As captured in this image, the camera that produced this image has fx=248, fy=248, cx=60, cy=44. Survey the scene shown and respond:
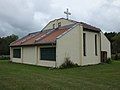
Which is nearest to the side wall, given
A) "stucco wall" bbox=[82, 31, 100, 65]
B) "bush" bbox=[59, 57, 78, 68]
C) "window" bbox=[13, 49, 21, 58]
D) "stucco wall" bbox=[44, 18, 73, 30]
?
"window" bbox=[13, 49, 21, 58]

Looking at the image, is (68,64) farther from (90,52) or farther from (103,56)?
(103,56)

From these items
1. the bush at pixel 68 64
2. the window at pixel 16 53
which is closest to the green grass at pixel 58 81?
the bush at pixel 68 64

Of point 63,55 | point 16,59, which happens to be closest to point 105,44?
point 63,55

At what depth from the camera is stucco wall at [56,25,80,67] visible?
28609 mm

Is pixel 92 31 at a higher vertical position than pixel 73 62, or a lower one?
higher

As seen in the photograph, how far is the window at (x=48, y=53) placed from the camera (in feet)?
96.5

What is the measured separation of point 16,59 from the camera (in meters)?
40.6

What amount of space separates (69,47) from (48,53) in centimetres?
271

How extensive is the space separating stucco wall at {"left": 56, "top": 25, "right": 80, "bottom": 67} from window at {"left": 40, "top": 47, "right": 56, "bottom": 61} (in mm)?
940

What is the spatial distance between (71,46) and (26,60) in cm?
911

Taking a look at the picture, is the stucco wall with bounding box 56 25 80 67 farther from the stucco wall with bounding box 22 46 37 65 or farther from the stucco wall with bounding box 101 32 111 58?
the stucco wall with bounding box 101 32 111 58

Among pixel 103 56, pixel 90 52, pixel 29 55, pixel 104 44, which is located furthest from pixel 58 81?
pixel 104 44

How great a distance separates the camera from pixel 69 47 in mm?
29906

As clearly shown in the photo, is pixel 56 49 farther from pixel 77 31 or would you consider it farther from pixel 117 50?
pixel 117 50
